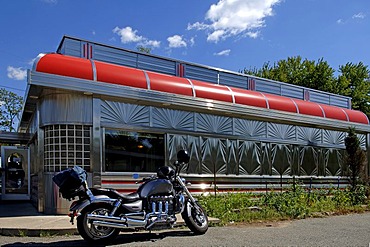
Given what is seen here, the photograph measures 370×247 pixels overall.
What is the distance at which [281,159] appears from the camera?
14.4m

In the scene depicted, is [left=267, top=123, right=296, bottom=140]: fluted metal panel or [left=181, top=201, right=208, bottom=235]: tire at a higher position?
[left=267, top=123, right=296, bottom=140]: fluted metal panel

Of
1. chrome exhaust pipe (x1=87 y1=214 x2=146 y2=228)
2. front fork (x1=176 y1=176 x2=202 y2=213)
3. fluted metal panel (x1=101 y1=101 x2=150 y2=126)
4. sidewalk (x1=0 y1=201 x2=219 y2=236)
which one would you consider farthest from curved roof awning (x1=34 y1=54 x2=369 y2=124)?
chrome exhaust pipe (x1=87 y1=214 x2=146 y2=228)

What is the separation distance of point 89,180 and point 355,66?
2936 cm

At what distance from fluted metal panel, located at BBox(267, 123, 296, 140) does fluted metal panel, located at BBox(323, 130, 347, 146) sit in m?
2.10

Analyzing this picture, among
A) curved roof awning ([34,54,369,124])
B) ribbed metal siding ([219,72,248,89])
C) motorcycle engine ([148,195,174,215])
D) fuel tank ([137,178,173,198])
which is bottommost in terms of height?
motorcycle engine ([148,195,174,215])

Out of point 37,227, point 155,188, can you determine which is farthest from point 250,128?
point 37,227

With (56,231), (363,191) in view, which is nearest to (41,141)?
(56,231)

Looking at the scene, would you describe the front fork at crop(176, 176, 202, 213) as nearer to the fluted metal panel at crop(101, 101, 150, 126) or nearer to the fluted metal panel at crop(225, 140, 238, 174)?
the fluted metal panel at crop(101, 101, 150, 126)

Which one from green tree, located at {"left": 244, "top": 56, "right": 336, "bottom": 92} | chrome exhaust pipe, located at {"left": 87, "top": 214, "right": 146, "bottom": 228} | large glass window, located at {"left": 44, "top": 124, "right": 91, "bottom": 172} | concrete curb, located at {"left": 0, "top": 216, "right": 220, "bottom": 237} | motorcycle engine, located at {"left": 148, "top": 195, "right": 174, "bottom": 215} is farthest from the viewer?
green tree, located at {"left": 244, "top": 56, "right": 336, "bottom": 92}

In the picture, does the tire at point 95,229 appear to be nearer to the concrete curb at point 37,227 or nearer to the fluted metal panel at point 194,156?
the concrete curb at point 37,227

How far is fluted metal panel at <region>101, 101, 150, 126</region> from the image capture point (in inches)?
400

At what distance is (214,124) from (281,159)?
347 centimetres

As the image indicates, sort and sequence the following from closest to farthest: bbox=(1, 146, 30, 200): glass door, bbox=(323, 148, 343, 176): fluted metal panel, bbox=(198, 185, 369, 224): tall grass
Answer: bbox=(198, 185, 369, 224): tall grass
bbox=(1, 146, 30, 200): glass door
bbox=(323, 148, 343, 176): fluted metal panel

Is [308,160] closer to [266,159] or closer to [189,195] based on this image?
[266,159]
